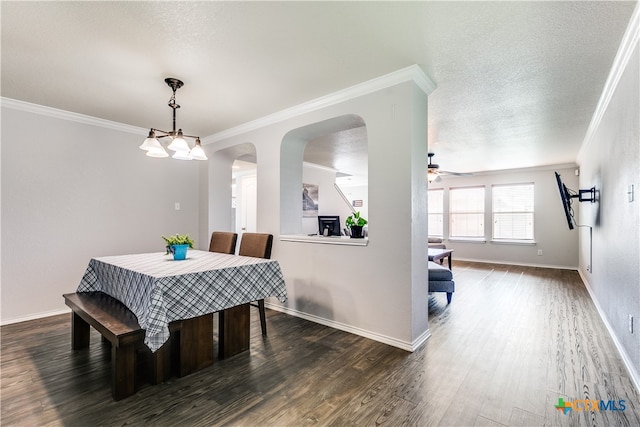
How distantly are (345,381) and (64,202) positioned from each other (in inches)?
151

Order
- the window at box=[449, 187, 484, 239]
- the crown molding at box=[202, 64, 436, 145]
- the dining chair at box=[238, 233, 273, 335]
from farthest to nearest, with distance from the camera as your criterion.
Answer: the window at box=[449, 187, 484, 239], the dining chair at box=[238, 233, 273, 335], the crown molding at box=[202, 64, 436, 145]

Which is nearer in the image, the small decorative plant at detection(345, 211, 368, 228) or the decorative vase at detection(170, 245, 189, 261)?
the decorative vase at detection(170, 245, 189, 261)

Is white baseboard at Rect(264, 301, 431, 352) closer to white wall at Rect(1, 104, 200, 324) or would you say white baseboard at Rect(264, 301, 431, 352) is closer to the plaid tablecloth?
the plaid tablecloth

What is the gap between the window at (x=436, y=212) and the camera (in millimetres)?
8452

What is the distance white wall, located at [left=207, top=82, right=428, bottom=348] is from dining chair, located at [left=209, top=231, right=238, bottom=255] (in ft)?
2.89

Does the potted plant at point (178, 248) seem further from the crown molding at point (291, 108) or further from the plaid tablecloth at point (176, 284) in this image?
the crown molding at point (291, 108)

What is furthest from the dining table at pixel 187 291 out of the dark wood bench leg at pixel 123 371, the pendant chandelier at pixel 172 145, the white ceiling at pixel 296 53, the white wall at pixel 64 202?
the white ceiling at pixel 296 53

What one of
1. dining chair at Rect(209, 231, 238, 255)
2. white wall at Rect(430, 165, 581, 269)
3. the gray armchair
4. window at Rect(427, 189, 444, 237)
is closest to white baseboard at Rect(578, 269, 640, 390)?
the gray armchair

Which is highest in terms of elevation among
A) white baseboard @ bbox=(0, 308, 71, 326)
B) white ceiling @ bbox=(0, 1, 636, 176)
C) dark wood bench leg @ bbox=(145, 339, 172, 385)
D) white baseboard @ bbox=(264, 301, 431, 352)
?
white ceiling @ bbox=(0, 1, 636, 176)

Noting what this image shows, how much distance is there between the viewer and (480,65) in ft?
8.04

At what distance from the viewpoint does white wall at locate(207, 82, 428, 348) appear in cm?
258

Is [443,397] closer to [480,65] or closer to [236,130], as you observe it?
[480,65]

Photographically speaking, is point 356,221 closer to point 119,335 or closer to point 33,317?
point 119,335

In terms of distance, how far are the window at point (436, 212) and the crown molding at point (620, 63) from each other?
4.81 metres
